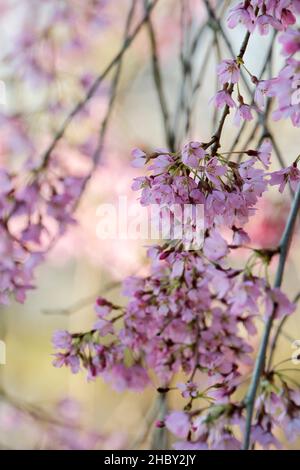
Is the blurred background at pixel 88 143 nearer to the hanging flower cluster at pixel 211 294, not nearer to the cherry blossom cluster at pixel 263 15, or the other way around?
the hanging flower cluster at pixel 211 294

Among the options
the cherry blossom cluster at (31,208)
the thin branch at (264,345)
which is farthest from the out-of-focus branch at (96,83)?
the thin branch at (264,345)

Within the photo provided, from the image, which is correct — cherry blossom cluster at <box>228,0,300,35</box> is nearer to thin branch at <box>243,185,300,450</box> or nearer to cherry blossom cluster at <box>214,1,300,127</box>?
cherry blossom cluster at <box>214,1,300,127</box>

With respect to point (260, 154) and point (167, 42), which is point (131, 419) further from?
point (260, 154)

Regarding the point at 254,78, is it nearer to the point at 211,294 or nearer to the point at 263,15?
the point at 263,15

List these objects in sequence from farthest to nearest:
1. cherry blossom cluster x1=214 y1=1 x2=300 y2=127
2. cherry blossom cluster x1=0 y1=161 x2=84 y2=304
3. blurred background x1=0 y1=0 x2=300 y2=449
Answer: blurred background x1=0 y1=0 x2=300 y2=449, cherry blossom cluster x1=0 y1=161 x2=84 y2=304, cherry blossom cluster x1=214 y1=1 x2=300 y2=127

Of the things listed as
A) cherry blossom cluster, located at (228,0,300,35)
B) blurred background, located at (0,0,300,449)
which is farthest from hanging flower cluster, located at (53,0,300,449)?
blurred background, located at (0,0,300,449)

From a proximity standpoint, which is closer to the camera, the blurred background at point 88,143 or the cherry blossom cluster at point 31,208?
the cherry blossom cluster at point 31,208

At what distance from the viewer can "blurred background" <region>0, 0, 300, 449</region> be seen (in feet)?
5.16

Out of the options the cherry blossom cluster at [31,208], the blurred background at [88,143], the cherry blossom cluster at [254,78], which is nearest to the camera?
the cherry blossom cluster at [254,78]

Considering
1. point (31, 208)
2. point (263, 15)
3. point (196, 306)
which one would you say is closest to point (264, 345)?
point (196, 306)

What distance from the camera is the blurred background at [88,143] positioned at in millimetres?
1572

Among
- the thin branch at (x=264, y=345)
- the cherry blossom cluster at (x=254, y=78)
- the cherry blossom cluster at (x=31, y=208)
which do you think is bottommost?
the thin branch at (x=264, y=345)

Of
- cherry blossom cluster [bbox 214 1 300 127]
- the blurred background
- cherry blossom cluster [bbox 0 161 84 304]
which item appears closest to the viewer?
cherry blossom cluster [bbox 214 1 300 127]

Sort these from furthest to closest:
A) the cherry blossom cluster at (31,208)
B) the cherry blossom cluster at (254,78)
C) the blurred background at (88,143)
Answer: the blurred background at (88,143) < the cherry blossom cluster at (31,208) < the cherry blossom cluster at (254,78)
